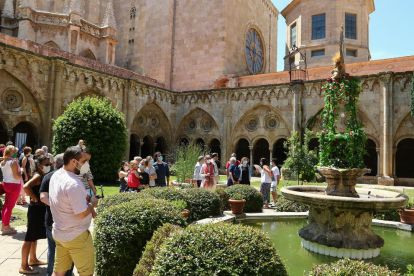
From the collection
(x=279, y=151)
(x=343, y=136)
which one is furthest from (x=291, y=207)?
(x=279, y=151)

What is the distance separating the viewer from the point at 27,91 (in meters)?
14.9

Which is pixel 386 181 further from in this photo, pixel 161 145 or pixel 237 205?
pixel 161 145

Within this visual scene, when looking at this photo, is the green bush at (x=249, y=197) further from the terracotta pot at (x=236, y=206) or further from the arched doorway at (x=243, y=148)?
the arched doorway at (x=243, y=148)

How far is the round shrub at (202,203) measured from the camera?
6.57 metres

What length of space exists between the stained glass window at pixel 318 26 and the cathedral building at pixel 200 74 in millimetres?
80

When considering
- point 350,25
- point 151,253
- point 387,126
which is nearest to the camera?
point 151,253

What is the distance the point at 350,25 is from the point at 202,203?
2286 cm

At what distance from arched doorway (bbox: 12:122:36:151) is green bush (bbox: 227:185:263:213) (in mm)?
11437

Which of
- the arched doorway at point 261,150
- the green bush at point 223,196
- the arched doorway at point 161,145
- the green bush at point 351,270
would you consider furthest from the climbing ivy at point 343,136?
the arched doorway at point 161,145

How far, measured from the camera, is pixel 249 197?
26.6 ft

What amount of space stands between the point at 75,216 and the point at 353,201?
3996 millimetres

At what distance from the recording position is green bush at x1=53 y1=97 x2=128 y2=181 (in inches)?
516

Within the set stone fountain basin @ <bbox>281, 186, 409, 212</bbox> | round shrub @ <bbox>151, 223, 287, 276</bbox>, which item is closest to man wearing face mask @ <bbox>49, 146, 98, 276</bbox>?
round shrub @ <bbox>151, 223, 287, 276</bbox>

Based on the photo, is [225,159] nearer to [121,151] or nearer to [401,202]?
[121,151]
